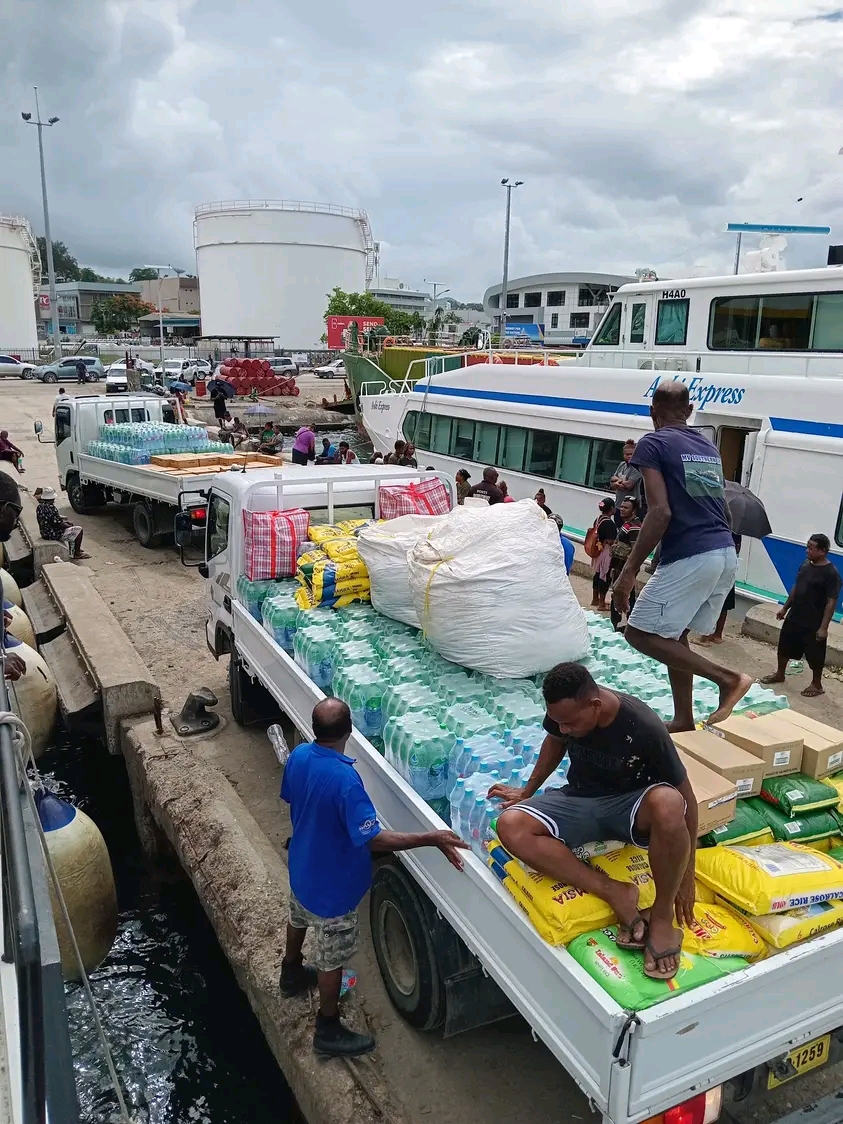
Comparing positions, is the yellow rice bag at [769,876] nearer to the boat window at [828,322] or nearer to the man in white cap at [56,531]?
the boat window at [828,322]

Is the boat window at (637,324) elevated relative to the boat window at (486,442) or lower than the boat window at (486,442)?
elevated

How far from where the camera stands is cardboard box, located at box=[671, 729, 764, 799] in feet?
9.91

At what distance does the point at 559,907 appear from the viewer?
99.0 inches

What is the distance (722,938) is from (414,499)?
448 cm

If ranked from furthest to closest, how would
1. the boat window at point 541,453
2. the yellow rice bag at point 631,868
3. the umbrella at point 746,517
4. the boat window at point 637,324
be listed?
the boat window at point 637,324 → the boat window at point 541,453 → the umbrella at point 746,517 → the yellow rice bag at point 631,868

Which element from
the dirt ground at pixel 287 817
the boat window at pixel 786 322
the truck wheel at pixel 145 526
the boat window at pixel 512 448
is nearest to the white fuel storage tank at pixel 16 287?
the truck wheel at pixel 145 526

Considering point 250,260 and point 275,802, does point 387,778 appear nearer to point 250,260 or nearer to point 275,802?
point 275,802

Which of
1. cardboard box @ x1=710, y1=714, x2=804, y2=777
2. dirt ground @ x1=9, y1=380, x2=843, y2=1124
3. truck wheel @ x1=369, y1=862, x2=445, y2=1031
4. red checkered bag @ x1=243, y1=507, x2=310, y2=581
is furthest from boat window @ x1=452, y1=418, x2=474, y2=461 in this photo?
cardboard box @ x1=710, y1=714, x2=804, y2=777

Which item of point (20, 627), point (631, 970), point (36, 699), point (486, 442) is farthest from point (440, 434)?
point (631, 970)

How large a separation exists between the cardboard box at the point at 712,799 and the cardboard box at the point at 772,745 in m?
0.25

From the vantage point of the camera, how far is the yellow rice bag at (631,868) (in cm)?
268

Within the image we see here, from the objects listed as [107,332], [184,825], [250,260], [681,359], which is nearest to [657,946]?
[184,825]

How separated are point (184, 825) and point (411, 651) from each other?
1.86m

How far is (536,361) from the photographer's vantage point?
619 inches
